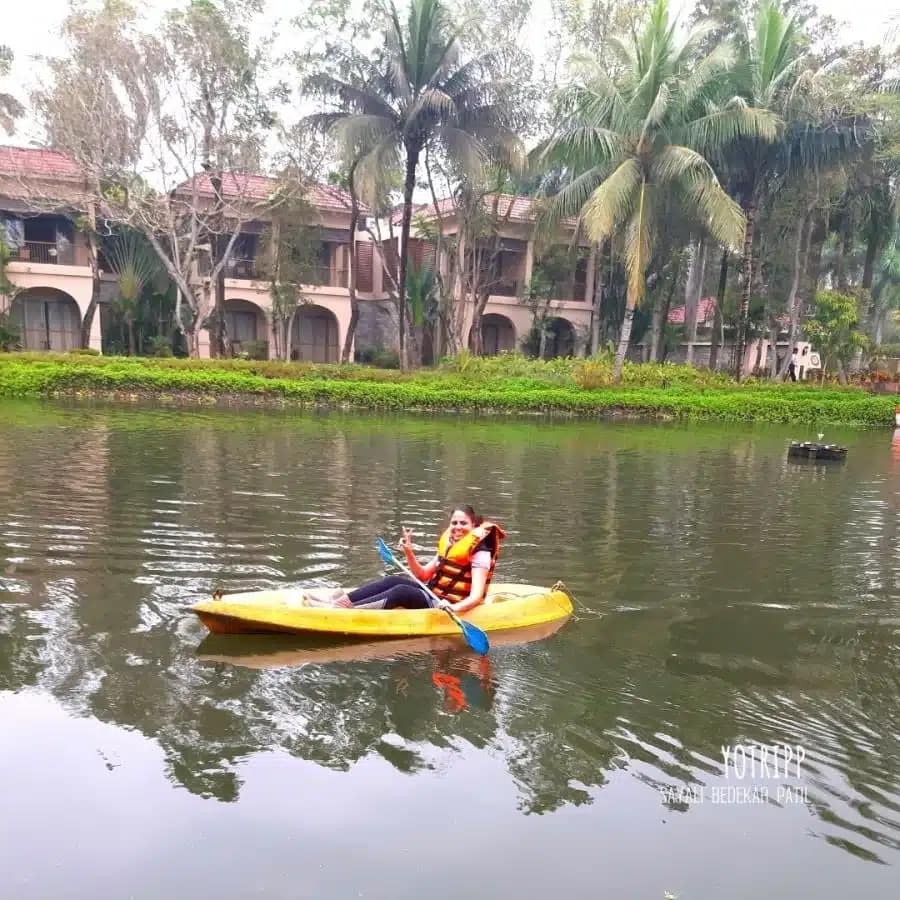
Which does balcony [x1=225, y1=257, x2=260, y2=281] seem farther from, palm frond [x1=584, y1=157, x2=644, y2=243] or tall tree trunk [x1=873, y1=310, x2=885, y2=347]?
tall tree trunk [x1=873, y1=310, x2=885, y2=347]

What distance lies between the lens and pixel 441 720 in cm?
489

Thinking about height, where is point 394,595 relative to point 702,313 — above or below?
below

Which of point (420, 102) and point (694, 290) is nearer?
point (420, 102)

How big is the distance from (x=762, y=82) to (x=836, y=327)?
738 cm

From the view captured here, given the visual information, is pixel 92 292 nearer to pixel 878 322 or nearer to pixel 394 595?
pixel 394 595

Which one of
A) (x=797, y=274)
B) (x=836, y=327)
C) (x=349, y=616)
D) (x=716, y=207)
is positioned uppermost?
(x=716, y=207)

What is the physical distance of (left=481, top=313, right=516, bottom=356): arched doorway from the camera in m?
32.0

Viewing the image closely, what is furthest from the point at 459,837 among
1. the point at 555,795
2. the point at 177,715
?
the point at 177,715

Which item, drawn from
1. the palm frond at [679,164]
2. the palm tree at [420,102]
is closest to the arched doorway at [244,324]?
the palm tree at [420,102]

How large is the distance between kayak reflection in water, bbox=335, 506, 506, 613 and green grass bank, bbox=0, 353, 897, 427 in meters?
16.2

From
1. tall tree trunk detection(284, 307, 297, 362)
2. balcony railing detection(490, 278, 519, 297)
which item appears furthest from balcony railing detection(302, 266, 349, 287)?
balcony railing detection(490, 278, 519, 297)

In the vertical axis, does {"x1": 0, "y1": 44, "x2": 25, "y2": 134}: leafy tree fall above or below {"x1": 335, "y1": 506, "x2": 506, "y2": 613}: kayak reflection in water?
above

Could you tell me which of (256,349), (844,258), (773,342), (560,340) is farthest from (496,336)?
(844,258)

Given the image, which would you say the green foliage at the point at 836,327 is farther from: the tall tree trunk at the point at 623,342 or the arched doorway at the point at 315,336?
the arched doorway at the point at 315,336
